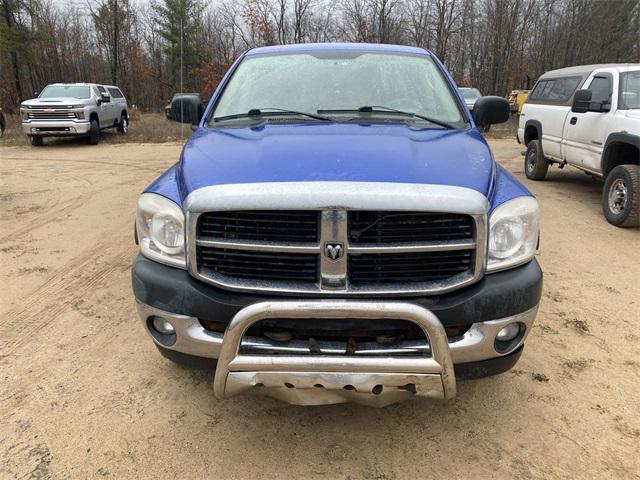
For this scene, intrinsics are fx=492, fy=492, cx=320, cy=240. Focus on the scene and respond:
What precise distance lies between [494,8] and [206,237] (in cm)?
3479

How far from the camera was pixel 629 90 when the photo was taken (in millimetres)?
6406

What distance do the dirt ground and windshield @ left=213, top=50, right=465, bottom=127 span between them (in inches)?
67.3

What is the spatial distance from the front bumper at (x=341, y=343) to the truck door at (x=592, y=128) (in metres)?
5.37

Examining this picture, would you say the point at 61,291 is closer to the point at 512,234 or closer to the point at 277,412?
the point at 277,412

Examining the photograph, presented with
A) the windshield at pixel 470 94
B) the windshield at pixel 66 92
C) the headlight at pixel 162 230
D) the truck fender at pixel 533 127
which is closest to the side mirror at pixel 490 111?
the headlight at pixel 162 230

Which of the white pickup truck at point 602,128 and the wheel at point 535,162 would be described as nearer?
the white pickup truck at point 602,128

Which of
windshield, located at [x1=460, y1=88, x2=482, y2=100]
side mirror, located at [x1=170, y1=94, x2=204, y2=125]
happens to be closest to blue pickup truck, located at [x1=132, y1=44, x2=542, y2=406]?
side mirror, located at [x1=170, y1=94, x2=204, y2=125]

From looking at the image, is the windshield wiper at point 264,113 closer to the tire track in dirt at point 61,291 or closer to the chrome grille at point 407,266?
the chrome grille at point 407,266

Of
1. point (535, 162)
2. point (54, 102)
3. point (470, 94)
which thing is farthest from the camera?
point (470, 94)

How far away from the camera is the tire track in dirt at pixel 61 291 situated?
3.46m

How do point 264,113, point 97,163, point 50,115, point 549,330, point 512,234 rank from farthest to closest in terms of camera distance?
1. point 50,115
2. point 97,163
3. point 549,330
4. point 264,113
5. point 512,234

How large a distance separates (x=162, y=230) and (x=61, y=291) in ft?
7.97

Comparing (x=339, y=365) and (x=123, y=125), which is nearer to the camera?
(x=339, y=365)

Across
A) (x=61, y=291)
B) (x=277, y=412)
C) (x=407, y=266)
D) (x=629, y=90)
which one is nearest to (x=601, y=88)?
(x=629, y=90)
